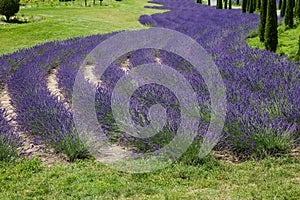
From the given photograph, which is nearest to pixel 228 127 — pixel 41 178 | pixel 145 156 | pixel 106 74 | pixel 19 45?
pixel 145 156

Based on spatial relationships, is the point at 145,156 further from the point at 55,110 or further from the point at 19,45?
the point at 19,45

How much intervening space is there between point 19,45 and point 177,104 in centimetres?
1136

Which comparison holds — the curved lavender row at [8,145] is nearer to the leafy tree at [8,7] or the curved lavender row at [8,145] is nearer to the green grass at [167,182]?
the green grass at [167,182]

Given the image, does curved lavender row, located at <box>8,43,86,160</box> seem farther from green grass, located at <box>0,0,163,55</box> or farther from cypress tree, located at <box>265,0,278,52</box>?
green grass, located at <box>0,0,163,55</box>

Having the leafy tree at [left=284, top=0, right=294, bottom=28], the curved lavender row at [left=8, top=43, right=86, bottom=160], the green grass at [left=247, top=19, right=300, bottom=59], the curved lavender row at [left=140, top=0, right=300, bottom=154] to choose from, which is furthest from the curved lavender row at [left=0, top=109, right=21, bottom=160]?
the leafy tree at [left=284, top=0, right=294, bottom=28]

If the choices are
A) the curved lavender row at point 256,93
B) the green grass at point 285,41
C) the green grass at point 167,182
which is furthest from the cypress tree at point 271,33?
the green grass at point 167,182

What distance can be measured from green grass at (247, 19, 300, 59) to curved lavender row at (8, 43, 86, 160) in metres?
5.96

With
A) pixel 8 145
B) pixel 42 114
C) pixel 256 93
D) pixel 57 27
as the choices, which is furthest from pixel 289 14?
pixel 8 145

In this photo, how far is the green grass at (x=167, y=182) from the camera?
3.42 m

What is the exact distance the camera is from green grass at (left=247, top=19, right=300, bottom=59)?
10551mm

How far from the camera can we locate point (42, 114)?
548 cm

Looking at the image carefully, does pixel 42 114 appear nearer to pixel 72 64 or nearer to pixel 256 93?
pixel 256 93

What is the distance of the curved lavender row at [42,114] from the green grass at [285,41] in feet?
19.6

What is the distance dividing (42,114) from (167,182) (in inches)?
97.2
